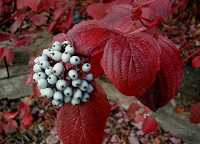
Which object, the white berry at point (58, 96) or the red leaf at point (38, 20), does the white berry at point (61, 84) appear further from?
the red leaf at point (38, 20)

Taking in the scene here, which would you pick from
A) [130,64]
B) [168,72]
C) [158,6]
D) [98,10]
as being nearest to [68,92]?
[130,64]

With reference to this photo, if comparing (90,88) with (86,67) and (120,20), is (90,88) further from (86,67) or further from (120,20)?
(120,20)

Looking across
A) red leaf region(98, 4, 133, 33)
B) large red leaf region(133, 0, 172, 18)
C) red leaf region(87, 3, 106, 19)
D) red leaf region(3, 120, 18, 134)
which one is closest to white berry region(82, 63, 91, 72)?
red leaf region(98, 4, 133, 33)

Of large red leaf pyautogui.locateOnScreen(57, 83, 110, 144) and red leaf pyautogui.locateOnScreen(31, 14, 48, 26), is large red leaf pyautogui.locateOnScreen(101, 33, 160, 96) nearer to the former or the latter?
large red leaf pyautogui.locateOnScreen(57, 83, 110, 144)

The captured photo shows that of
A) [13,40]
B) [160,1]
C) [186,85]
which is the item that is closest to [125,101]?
[186,85]

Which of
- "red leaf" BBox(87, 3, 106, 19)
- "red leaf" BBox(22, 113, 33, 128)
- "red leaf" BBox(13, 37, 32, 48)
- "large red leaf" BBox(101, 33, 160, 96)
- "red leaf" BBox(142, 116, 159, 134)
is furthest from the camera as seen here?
"red leaf" BBox(22, 113, 33, 128)

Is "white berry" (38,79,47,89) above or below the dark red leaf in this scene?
above

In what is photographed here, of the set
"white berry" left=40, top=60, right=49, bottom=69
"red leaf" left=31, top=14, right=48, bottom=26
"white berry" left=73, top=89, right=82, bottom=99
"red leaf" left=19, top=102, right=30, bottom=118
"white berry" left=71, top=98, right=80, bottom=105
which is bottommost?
"red leaf" left=19, top=102, right=30, bottom=118

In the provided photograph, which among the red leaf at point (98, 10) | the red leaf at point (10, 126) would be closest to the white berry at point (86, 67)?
the red leaf at point (98, 10)
